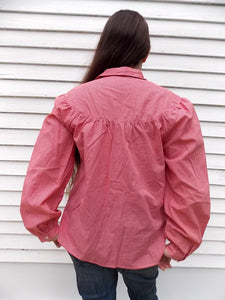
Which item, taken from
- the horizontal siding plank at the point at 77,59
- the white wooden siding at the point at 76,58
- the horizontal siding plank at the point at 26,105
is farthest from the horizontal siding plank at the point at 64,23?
the horizontal siding plank at the point at 26,105

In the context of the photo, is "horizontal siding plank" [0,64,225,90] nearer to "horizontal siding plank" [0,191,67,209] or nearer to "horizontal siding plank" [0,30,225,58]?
"horizontal siding plank" [0,30,225,58]

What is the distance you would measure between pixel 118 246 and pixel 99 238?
0.08 metres

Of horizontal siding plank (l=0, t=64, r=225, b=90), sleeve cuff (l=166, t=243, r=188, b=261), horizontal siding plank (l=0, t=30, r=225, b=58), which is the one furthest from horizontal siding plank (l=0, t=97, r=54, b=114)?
sleeve cuff (l=166, t=243, r=188, b=261)

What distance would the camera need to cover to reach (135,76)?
954mm

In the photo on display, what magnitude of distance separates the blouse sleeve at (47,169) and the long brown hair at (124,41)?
25 cm

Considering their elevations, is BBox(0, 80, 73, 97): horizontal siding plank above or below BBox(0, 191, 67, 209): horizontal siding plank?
above

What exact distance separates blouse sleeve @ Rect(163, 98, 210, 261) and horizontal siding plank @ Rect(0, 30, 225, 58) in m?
0.72

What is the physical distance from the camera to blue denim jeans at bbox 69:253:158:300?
108cm

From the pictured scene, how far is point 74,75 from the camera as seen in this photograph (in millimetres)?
1546

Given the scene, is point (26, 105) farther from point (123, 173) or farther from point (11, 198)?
point (123, 173)

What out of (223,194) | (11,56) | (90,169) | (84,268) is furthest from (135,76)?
(223,194)

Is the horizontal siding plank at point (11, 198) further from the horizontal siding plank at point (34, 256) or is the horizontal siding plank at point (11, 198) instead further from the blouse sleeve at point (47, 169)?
the blouse sleeve at point (47, 169)

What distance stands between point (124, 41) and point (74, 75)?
0.68 m

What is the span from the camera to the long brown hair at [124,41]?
931 millimetres
